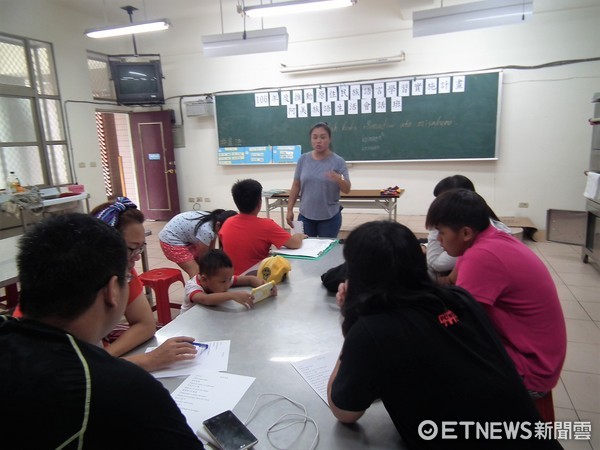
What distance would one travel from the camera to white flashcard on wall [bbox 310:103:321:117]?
5.95m

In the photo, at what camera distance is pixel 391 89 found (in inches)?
220

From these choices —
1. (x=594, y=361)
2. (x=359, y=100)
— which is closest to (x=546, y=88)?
(x=359, y=100)

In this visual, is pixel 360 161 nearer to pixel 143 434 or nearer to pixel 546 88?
pixel 546 88

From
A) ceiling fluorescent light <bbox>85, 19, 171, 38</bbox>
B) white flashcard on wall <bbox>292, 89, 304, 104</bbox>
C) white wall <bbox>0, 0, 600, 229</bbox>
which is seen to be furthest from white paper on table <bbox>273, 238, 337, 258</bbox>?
white flashcard on wall <bbox>292, 89, 304, 104</bbox>

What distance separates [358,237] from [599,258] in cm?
401

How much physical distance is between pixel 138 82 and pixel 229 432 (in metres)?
6.43

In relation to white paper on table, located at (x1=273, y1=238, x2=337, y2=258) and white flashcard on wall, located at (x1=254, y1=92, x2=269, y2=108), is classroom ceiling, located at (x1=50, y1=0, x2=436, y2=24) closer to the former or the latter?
white flashcard on wall, located at (x1=254, y1=92, x2=269, y2=108)

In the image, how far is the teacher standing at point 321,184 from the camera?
3.11 metres

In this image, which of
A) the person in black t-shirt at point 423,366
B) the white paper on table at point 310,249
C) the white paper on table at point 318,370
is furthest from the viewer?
the white paper on table at point 310,249

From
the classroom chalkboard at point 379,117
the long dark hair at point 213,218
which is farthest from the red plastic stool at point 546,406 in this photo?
the classroom chalkboard at point 379,117

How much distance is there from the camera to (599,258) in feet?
12.5

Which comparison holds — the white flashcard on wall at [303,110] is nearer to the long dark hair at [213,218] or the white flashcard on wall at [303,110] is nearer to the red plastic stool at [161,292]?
the long dark hair at [213,218]

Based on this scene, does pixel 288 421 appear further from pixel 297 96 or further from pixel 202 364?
pixel 297 96

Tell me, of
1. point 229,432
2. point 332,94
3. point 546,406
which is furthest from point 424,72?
point 229,432
